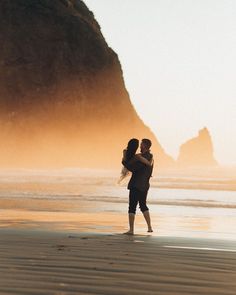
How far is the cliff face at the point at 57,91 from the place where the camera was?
4988 inches

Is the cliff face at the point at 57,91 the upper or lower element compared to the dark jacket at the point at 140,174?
upper

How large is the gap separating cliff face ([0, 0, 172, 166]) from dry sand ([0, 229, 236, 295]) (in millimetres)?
110832

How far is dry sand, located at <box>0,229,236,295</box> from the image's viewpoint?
6.22 meters

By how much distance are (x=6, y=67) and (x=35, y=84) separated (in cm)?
582

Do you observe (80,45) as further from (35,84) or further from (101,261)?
(101,261)

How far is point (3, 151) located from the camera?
393ft

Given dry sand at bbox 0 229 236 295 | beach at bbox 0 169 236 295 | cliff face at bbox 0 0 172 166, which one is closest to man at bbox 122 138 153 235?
beach at bbox 0 169 236 295

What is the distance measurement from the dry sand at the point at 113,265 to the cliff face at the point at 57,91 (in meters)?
111

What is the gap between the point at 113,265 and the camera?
7.60 m

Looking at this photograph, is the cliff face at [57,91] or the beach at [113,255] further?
the cliff face at [57,91]

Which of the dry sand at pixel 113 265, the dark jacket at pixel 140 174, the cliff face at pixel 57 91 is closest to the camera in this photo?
the dry sand at pixel 113 265

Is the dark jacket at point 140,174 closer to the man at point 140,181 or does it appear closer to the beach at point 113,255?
the man at point 140,181

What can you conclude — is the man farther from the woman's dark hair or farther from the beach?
the beach

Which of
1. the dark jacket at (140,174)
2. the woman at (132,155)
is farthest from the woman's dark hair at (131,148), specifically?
the dark jacket at (140,174)
